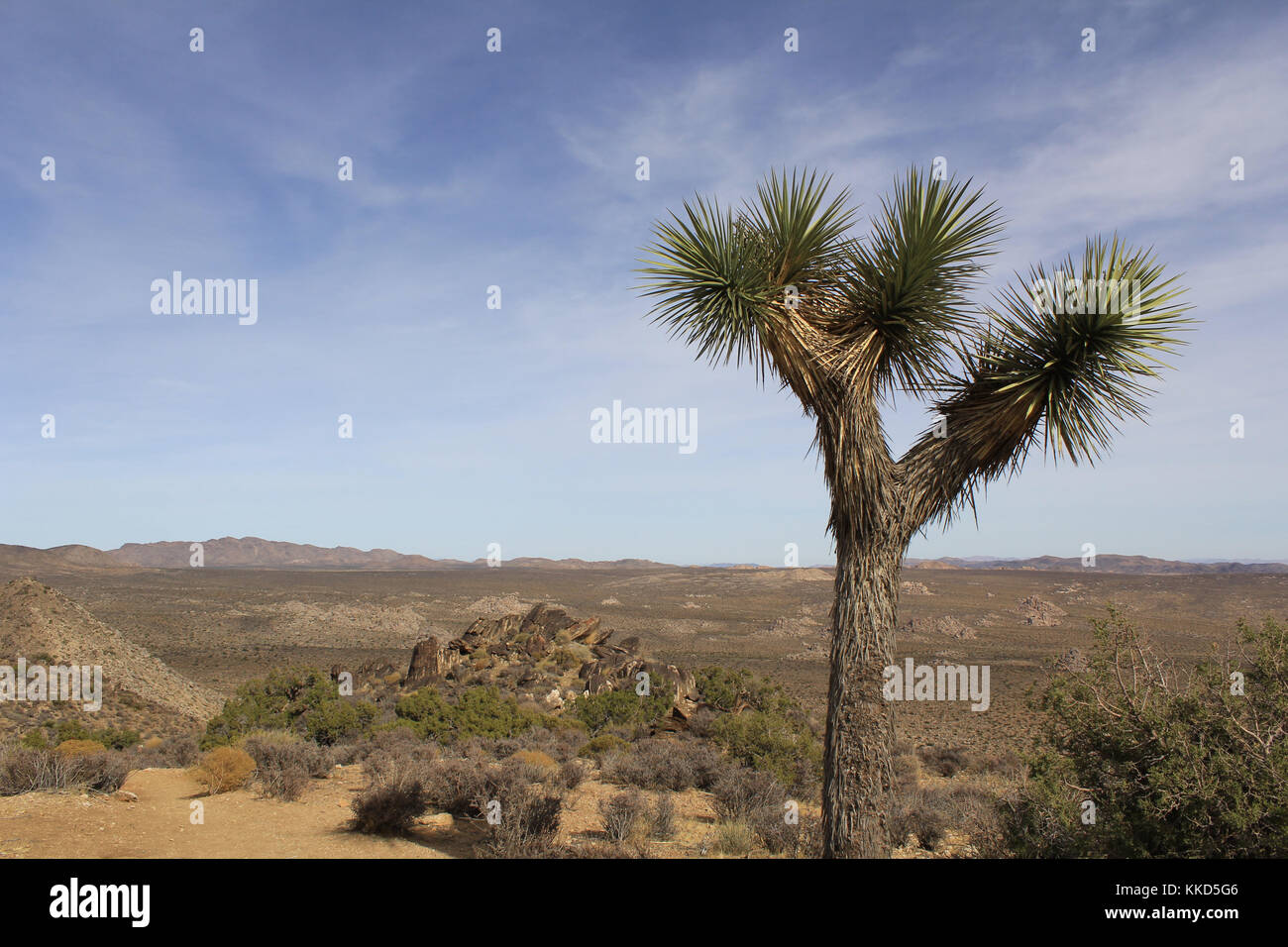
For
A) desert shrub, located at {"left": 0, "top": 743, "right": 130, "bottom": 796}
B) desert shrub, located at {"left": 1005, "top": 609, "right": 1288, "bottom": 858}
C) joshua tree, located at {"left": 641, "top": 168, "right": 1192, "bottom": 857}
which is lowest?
desert shrub, located at {"left": 0, "top": 743, "right": 130, "bottom": 796}

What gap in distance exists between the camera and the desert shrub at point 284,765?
10797 millimetres

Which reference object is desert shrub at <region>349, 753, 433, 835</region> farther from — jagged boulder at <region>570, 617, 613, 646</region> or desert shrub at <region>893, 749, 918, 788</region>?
jagged boulder at <region>570, 617, 613, 646</region>

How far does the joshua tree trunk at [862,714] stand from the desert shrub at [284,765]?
824 cm

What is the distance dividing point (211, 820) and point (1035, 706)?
10125 mm

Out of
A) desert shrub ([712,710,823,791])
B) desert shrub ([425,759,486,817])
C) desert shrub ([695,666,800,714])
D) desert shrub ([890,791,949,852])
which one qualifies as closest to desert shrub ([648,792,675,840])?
desert shrub ([425,759,486,817])

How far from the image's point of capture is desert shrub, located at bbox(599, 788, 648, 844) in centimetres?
877

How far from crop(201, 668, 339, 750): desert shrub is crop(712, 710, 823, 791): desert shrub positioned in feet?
33.9

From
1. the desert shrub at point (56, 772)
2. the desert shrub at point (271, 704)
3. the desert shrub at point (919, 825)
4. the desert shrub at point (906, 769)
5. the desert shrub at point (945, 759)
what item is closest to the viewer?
the desert shrub at point (56, 772)

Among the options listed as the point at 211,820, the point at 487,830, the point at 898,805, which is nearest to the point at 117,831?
the point at 211,820

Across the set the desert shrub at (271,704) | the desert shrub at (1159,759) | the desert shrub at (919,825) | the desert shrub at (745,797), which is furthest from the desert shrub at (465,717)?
the desert shrub at (1159,759)

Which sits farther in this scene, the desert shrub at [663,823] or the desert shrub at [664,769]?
the desert shrub at [664,769]

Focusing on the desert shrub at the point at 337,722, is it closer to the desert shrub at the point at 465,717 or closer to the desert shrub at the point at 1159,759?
the desert shrub at the point at 465,717

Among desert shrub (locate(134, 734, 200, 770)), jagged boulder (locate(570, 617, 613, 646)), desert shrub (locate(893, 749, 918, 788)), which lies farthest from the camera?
jagged boulder (locate(570, 617, 613, 646))
